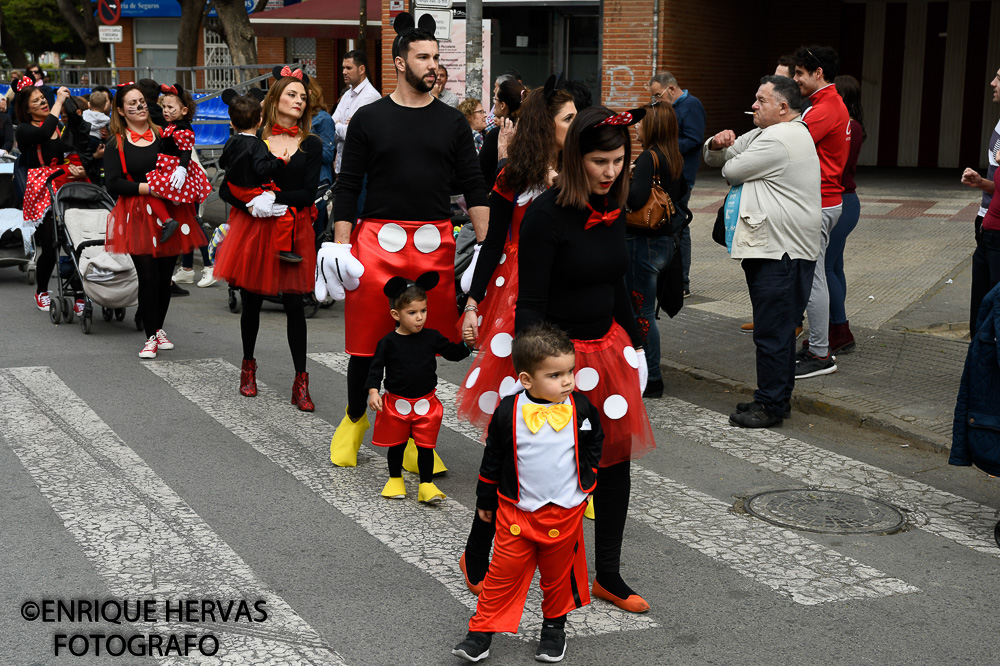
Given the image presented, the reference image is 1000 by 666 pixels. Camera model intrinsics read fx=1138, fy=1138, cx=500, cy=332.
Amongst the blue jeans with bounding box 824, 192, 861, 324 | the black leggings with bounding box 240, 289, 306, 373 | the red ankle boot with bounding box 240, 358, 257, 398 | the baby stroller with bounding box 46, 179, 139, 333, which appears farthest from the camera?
the baby stroller with bounding box 46, 179, 139, 333

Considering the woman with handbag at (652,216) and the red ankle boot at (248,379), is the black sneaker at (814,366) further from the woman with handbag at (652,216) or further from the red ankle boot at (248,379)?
the red ankle boot at (248,379)

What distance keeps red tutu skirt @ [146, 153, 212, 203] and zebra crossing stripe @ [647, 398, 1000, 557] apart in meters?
4.02

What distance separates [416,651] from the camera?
4141mm

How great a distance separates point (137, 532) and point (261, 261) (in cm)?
268

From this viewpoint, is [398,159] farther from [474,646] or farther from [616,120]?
[474,646]

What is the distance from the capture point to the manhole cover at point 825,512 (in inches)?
214

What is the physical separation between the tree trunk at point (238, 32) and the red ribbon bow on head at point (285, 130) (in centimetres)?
1647

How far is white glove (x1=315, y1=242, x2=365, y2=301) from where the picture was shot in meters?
5.62

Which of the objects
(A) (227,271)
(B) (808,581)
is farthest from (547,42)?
(B) (808,581)

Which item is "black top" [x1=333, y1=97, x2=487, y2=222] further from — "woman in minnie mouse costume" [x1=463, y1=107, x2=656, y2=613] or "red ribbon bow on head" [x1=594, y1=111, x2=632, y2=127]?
"red ribbon bow on head" [x1=594, y1=111, x2=632, y2=127]

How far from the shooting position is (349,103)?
1196cm

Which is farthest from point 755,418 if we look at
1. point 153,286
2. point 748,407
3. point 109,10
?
point 109,10

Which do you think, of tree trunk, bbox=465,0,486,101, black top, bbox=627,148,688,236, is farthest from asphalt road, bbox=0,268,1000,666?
tree trunk, bbox=465,0,486,101

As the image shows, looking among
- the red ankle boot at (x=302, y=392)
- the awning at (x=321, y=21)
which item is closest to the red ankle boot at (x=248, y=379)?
the red ankle boot at (x=302, y=392)
